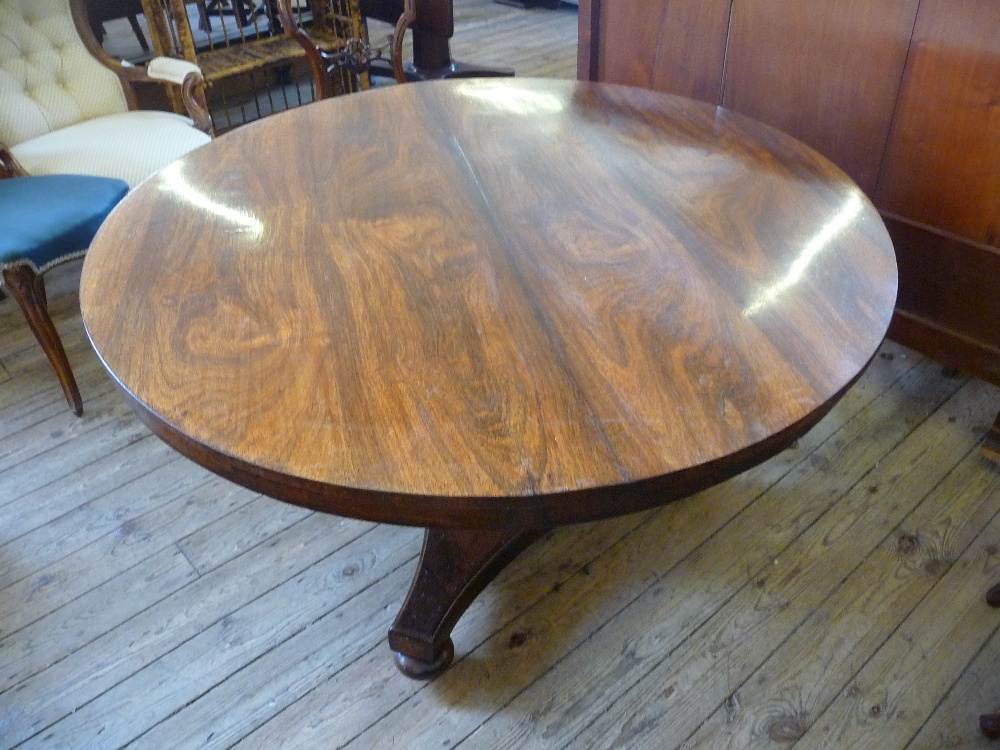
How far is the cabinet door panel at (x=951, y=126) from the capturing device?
1.43 metres

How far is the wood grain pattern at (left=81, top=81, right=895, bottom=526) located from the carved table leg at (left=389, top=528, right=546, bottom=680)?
42 centimetres

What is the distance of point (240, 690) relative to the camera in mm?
1236

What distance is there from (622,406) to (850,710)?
761 millimetres

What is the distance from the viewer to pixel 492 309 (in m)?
0.95

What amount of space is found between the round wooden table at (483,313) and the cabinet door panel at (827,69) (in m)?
0.42

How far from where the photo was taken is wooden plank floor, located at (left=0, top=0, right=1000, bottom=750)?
1.20 meters

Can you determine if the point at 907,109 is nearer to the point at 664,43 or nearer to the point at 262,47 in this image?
the point at 664,43

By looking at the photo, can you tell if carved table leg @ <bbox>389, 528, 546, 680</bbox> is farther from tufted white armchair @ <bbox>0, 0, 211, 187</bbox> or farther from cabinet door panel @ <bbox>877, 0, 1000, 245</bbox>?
tufted white armchair @ <bbox>0, 0, 211, 187</bbox>

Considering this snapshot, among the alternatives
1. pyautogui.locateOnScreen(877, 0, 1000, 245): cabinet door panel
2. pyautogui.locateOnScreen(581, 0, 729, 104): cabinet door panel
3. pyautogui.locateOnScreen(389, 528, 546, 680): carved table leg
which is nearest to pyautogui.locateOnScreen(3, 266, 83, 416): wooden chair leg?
pyautogui.locateOnScreen(389, 528, 546, 680): carved table leg

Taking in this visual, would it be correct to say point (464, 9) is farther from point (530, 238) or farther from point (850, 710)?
point (850, 710)

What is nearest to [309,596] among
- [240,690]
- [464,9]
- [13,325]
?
[240,690]

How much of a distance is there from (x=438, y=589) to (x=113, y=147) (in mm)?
1521

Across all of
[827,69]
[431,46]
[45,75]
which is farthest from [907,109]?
[431,46]

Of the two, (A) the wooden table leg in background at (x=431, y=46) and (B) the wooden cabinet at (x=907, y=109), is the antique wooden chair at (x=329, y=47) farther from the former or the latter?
(B) the wooden cabinet at (x=907, y=109)
